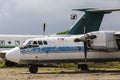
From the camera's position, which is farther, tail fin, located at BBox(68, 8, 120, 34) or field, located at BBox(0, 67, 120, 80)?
tail fin, located at BBox(68, 8, 120, 34)

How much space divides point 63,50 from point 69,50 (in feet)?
1.60

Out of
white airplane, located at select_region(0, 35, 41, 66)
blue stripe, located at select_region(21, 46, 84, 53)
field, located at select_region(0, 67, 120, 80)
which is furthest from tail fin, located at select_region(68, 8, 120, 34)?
field, located at select_region(0, 67, 120, 80)

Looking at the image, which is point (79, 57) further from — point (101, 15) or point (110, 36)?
point (101, 15)

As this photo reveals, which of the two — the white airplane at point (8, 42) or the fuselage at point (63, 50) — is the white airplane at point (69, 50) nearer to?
the fuselage at point (63, 50)

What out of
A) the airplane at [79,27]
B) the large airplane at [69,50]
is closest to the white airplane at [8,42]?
the airplane at [79,27]

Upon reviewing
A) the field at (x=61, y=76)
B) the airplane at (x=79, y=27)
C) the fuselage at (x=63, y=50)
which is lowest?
the field at (x=61, y=76)

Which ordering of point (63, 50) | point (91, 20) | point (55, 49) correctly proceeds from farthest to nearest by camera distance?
point (91, 20)
point (63, 50)
point (55, 49)

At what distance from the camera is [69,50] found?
30578mm

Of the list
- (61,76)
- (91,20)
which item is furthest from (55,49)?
(91,20)

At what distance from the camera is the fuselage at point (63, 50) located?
97.2 feet

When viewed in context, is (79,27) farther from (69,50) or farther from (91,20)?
(69,50)

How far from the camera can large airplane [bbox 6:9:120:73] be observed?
29672 mm

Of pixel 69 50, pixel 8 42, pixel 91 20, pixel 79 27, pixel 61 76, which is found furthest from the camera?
pixel 8 42

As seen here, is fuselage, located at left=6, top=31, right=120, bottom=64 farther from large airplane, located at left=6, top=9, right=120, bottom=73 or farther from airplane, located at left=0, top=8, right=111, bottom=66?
airplane, located at left=0, top=8, right=111, bottom=66
